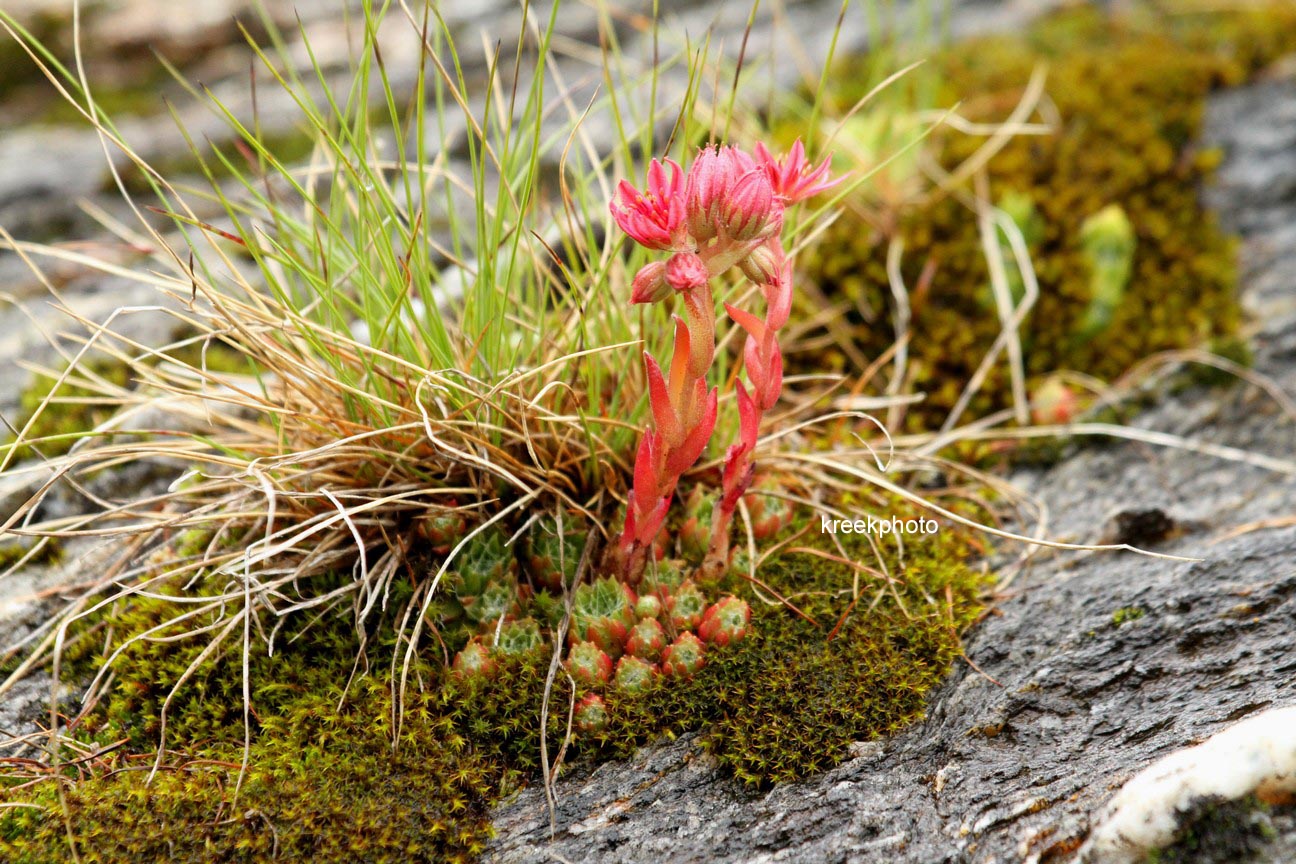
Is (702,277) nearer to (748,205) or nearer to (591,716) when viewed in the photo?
(748,205)

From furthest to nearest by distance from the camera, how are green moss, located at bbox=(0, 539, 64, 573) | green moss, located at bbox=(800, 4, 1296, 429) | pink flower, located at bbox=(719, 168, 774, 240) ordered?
green moss, located at bbox=(800, 4, 1296, 429)
green moss, located at bbox=(0, 539, 64, 573)
pink flower, located at bbox=(719, 168, 774, 240)

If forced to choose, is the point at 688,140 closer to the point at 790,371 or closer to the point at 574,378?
the point at 574,378

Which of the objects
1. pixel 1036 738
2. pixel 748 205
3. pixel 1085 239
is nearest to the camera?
pixel 748 205

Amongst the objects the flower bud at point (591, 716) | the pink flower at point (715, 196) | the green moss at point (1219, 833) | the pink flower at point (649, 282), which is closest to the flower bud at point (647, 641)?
the flower bud at point (591, 716)

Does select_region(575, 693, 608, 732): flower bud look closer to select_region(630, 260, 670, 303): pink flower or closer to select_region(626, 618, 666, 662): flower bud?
select_region(626, 618, 666, 662): flower bud

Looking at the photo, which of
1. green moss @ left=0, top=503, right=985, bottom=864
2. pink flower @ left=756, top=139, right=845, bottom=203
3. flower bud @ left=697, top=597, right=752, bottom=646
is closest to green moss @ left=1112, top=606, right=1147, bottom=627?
green moss @ left=0, top=503, right=985, bottom=864

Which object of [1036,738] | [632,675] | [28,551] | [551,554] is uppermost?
[28,551]

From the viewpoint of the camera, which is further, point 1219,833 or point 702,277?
point 702,277

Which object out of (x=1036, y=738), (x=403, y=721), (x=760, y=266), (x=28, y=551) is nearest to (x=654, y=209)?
(x=760, y=266)
